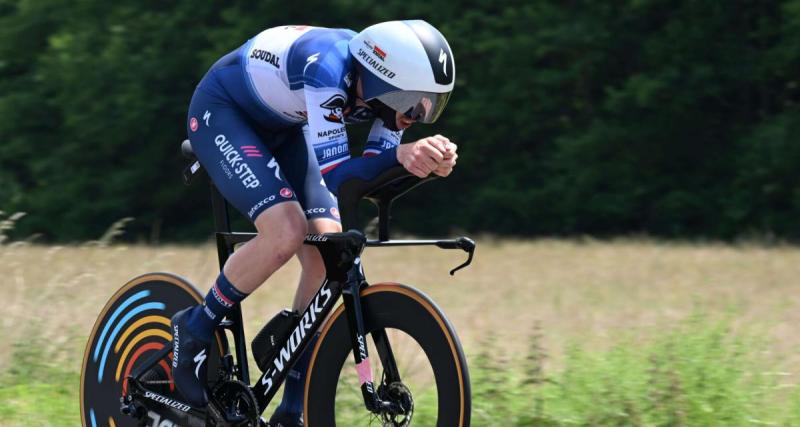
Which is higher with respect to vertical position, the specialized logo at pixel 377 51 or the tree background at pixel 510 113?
the specialized logo at pixel 377 51

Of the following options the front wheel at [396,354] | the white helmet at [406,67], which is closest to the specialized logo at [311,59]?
the white helmet at [406,67]

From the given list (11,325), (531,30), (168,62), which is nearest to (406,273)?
(11,325)

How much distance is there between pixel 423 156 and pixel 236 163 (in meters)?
0.95

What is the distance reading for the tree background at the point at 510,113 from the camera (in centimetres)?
1917

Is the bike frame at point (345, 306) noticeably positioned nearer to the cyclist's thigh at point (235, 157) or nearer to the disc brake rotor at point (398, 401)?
the disc brake rotor at point (398, 401)

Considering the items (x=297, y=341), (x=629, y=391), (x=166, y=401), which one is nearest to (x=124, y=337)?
(x=166, y=401)

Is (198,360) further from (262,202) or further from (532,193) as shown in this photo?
(532,193)

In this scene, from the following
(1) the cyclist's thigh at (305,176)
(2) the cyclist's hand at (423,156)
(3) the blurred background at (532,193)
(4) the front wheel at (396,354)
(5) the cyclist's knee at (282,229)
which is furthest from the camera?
(3) the blurred background at (532,193)

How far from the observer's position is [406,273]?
534 inches

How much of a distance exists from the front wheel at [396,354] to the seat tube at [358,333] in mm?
30

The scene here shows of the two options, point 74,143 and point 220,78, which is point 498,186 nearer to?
point 74,143

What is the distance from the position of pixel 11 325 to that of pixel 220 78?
2.84 meters

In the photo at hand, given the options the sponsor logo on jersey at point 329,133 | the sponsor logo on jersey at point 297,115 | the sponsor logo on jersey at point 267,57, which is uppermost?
the sponsor logo on jersey at point 267,57

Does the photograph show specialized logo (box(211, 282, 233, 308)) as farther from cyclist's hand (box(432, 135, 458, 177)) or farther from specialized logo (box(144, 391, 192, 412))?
cyclist's hand (box(432, 135, 458, 177))
